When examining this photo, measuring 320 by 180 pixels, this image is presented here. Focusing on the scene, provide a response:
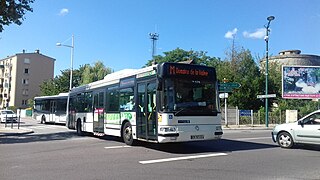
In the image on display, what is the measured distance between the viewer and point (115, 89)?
49.6 feet

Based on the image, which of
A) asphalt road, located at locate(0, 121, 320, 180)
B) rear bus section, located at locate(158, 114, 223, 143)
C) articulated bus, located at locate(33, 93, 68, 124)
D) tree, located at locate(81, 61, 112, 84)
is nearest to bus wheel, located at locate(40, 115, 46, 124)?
articulated bus, located at locate(33, 93, 68, 124)

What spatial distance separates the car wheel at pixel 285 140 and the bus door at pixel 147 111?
522 centimetres

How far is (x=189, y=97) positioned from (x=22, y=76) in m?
83.6

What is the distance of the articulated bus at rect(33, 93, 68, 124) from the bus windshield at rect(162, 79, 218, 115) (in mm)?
22250

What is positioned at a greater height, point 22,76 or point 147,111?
point 22,76

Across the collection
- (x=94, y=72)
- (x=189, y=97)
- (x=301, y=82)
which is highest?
(x=94, y=72)

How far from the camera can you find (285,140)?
42.7 feet

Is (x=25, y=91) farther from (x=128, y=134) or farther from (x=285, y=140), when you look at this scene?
(x=285, y=140)

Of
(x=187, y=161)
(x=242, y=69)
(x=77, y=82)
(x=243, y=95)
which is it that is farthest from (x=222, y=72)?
(x=77, y=82)

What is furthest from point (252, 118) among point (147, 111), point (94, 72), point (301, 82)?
point (94, 72)

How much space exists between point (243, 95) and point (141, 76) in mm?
29575

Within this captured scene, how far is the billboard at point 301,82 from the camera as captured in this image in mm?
37344

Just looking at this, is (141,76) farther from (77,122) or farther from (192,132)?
(77,122)

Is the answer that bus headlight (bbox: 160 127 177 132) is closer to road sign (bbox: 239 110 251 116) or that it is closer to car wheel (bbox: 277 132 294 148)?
car wheel (bbox: 277 132 294 148)
